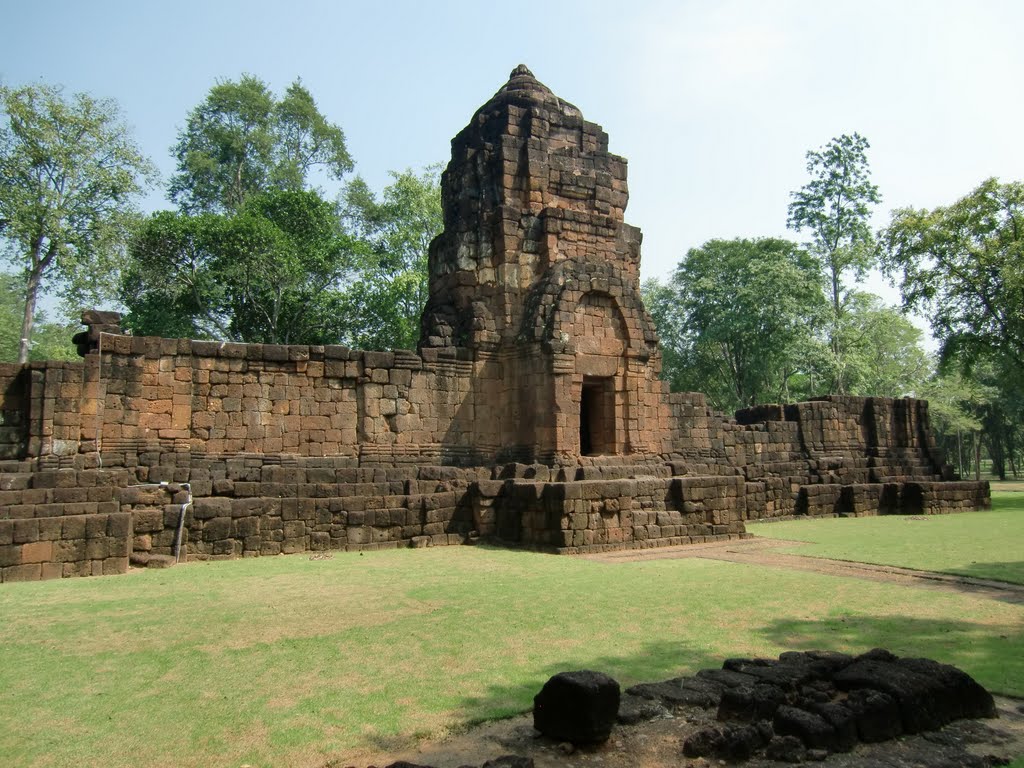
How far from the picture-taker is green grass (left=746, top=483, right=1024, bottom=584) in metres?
9.56

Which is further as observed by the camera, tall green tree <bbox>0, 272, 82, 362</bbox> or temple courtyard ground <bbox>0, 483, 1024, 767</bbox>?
tall green tree <bbox>0, 272, 82, 362</bbox>

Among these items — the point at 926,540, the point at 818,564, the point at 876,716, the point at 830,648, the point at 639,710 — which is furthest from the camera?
the point at 926,540

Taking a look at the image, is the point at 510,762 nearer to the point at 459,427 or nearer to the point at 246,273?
the point at 459,427

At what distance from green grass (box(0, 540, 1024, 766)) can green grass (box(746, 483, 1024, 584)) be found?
76.6 inches

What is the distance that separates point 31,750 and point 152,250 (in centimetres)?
2382

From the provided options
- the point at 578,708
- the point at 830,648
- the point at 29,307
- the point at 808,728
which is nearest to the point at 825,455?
the point at 830,648

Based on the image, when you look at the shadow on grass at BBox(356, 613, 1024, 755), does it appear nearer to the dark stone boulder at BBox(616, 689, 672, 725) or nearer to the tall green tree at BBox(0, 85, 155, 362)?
the dark stone boulder at BBox(616, 689, 672, 725)

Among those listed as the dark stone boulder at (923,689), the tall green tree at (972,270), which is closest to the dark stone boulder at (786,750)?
the dark stone boulder at (923,689)

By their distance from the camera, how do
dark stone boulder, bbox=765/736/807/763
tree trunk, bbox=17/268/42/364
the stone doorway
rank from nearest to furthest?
dark stone boulder, bbox=765/736/807/763 → the stone doorway → tree trunk, bbox=17/268/42/364

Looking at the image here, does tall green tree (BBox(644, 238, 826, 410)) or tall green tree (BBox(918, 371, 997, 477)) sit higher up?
tall green tree (BBox(644, 238, 826, 410))

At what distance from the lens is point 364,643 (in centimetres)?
569

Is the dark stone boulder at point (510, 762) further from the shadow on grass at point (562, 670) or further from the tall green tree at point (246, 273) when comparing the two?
the tall green tree at point (246, 273)

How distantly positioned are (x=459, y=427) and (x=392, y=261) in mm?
19993

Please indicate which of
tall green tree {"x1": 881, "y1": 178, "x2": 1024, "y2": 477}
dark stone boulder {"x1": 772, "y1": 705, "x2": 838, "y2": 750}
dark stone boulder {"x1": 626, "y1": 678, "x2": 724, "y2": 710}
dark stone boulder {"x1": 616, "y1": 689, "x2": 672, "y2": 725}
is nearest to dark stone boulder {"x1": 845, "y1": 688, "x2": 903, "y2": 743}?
dark stone boulder {"x1": 772, "y1": 705, "x2": 838, "y2": 750}
